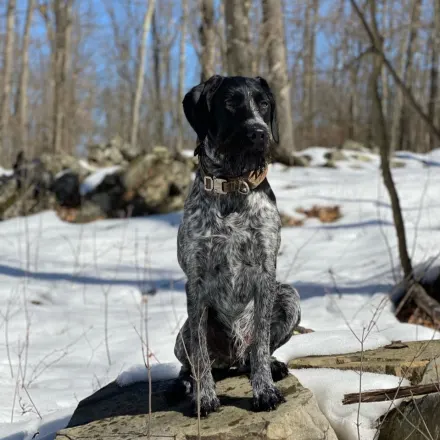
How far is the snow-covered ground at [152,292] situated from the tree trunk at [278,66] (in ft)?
4.20

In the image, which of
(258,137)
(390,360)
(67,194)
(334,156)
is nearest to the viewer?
(258,137)

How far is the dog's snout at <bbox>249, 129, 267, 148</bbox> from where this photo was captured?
267cm

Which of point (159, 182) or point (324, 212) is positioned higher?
point (159, 182)

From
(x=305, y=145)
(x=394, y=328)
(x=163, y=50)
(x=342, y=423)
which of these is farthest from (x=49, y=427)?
(x=163, y=50)

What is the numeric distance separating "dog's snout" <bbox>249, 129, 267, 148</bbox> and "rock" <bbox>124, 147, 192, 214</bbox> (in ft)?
25.0

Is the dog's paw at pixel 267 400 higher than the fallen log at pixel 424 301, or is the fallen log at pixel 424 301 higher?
the dog's paw at pixel 267 400

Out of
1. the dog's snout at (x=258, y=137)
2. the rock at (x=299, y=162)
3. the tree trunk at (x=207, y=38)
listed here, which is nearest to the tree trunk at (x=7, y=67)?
the tree trunk at (x=207, y=38)

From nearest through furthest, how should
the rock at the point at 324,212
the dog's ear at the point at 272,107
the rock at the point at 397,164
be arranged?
1. the dog's ear at the point at 272,107
2. the rock at the point at 324,212
3. the rock at the point at 397,164

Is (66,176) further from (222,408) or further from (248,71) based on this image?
(222,408)

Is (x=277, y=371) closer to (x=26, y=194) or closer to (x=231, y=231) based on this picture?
(x=231, y=231)

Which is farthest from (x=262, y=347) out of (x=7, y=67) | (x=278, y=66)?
(x=7, y=67)

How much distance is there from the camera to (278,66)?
1249cm

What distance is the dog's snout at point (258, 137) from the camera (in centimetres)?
267

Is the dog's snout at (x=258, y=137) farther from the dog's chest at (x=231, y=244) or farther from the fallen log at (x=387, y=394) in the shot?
the fallen log at (x=387, y=394)
